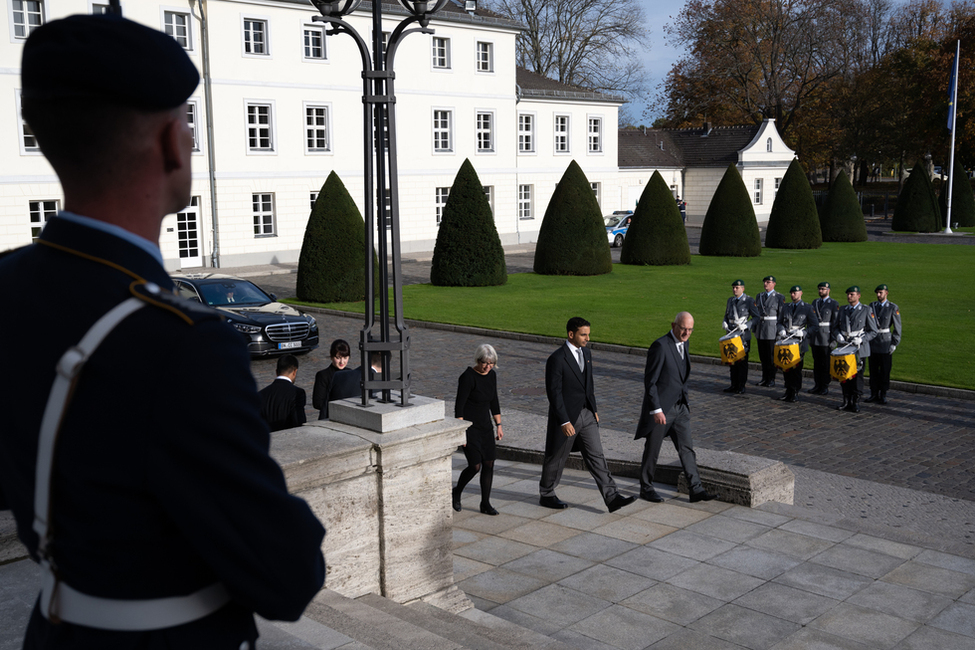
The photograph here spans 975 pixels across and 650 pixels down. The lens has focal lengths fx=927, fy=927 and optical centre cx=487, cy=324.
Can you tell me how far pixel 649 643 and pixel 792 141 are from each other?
67.2 m

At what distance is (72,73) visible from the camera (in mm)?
1449

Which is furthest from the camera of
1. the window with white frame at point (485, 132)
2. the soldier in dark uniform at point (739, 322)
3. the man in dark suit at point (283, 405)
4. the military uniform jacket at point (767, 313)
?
the window with white frame at point (485, 132)

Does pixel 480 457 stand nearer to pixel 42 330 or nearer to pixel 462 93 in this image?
pixel 42 330

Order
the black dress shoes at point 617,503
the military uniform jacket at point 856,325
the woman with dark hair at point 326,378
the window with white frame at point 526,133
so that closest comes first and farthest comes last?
the black dress shoes at point 617,503 → the woman with dark hair at point 326,378 → the military uniform jacket at point 856,325 → the window with white frame at point 526,133

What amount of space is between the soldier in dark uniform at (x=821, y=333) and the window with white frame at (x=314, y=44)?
26728 millimetres

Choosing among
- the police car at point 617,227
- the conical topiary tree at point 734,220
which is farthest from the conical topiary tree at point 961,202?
the conical topiary tree at point 734,220

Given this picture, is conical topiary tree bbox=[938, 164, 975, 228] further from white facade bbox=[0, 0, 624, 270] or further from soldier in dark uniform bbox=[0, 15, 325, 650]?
soldier in dark uniform bbox=[0, 15, 325, 650]

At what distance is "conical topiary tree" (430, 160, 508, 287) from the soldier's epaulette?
26.5 meters

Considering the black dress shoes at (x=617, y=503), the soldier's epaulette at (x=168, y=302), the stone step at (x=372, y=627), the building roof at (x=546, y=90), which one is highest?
the building roof at (x=546, y=90)

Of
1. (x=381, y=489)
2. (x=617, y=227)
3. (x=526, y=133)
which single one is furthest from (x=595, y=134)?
(x=381, y=489)

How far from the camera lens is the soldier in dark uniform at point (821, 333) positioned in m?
14.1

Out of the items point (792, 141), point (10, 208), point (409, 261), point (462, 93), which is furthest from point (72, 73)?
point (792, 141)

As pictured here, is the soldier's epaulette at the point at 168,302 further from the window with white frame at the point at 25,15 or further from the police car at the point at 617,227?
the police car at the point at 617,227

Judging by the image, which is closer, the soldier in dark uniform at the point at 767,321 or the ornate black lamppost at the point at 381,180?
the ornate black lamppost at the point at 381,180
